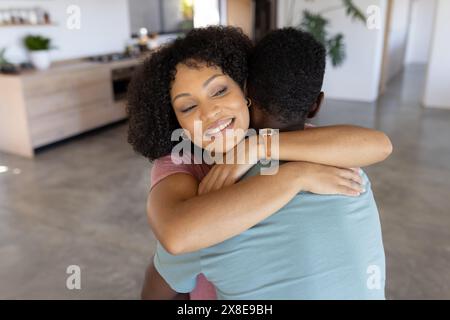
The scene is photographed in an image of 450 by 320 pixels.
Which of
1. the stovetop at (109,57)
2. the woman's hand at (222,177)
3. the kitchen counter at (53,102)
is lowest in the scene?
the kitchen counter at (53,102)

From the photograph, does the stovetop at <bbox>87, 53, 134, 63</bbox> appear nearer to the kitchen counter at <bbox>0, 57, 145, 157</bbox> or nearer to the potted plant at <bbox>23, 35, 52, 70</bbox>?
the kitchen counter at <bbox>0, 57, 145, 157</bbox>

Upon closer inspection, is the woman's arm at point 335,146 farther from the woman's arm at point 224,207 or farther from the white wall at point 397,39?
the white wall at point 397,39

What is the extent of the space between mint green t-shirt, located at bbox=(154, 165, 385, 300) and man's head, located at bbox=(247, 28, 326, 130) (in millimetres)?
152

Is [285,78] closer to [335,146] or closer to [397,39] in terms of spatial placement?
[335,146]

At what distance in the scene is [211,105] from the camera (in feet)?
3.33

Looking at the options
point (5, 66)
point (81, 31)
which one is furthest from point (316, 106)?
point (81, 31)

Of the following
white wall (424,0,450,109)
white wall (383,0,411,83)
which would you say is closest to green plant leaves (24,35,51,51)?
white wall (424,0,450,109)

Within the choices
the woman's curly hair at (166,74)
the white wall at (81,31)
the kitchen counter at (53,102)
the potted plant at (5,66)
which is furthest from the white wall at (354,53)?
the woman's curly hair at (166,74)

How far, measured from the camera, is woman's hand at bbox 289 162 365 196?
0.92m

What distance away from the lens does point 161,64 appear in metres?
1.11

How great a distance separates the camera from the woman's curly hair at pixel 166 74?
1066 mm

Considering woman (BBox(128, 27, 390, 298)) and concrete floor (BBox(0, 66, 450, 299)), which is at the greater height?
woman (BBox(128, 27, 390, 298))

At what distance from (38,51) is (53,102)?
1.91ft

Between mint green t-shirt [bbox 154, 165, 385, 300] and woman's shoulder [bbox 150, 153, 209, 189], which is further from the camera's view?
woman's shoulder [bbox 150, 153, 209, 189]
